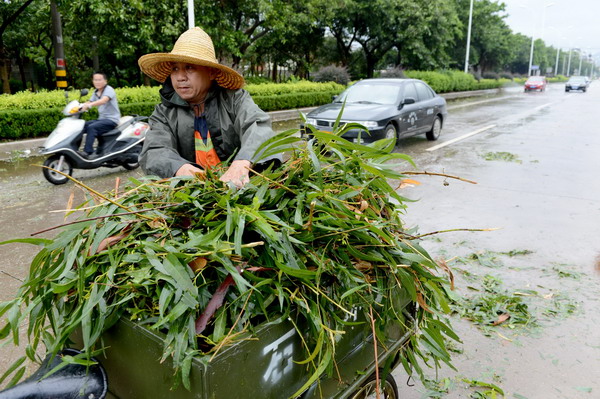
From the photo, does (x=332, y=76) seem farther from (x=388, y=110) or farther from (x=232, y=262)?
(x=232, y=262)

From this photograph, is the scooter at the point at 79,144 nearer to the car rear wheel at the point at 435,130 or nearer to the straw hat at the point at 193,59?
the straw hat at the point at 193,59

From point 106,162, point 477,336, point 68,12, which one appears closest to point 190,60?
point 477,336

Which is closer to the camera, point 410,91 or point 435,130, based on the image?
point 410,91

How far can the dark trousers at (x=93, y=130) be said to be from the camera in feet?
24.7

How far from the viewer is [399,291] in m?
2.05

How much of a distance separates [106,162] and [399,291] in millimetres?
6671

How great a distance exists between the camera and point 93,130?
Answer: 7.55m

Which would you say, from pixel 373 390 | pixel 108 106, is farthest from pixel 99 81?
pixel 373 390

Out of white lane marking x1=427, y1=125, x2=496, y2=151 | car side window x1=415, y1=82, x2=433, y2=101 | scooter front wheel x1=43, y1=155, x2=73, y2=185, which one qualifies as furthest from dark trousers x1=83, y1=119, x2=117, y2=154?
car side window x1=415, y1=82, x2=433, y2=101

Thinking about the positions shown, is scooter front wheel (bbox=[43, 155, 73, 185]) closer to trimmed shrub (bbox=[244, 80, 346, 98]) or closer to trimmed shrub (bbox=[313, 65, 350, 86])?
trimmed shrub (bbox=[244, 80, 346, 98])

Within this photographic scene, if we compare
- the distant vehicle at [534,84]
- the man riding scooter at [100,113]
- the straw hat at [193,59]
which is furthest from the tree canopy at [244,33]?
the straw hat at [193,59]

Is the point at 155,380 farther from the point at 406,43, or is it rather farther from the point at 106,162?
the point at 406,43

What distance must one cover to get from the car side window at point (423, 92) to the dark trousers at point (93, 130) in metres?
6.98

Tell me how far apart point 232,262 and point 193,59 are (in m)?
1.49
